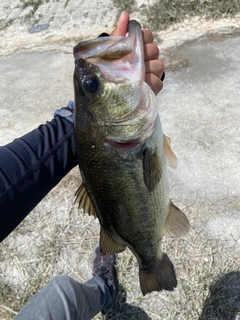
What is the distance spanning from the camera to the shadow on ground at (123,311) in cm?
242

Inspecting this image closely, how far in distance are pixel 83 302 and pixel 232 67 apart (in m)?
2.69

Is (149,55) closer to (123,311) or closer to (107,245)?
(107,245)

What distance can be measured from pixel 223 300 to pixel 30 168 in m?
1.53

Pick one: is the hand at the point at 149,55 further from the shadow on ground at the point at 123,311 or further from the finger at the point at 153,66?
the shadow on ground at the point at 123,311

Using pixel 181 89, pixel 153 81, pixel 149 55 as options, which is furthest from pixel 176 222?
pixel 181 89

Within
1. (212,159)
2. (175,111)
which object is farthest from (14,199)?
(175,111)

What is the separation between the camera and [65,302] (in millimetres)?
2031

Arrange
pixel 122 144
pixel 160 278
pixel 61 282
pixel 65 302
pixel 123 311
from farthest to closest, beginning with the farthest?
pixel 123 311, pixel 61 282, pixel 65 302, pixel 160 278, pixel 122 144

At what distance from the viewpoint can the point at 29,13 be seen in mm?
5336

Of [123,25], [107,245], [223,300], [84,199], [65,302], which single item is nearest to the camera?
[123,25]

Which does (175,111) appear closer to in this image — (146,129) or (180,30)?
(180,30)

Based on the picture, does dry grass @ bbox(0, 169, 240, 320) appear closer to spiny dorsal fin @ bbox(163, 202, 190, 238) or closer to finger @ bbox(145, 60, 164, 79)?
spiny dorsal fin @ bbox(163, 202, 190, 238)

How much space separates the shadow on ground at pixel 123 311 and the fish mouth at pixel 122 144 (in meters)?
1.50

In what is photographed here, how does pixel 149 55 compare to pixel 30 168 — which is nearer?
pixel 149 55
